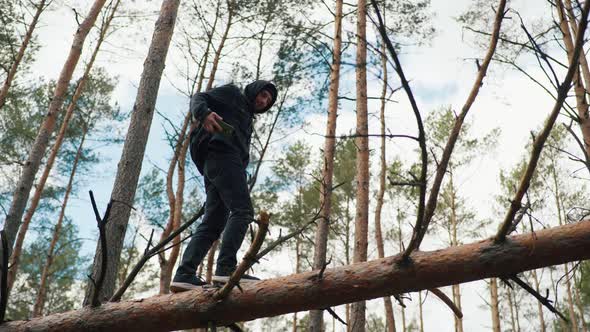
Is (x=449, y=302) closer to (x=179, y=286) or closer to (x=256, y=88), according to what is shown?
(x=179, y=286)

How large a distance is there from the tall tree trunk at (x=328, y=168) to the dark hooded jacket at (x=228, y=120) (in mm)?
3477

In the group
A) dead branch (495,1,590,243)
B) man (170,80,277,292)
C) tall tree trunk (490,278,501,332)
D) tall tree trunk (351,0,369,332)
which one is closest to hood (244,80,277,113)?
man (170,80,277,292)

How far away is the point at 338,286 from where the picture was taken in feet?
6.88

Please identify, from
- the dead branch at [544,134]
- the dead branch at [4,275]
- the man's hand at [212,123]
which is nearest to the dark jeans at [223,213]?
the man's hand at [212,123]

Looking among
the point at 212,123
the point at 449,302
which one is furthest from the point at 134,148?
the point at 449,302

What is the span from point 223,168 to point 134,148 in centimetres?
114

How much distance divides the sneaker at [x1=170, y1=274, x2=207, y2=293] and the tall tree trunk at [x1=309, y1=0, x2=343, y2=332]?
3950mm

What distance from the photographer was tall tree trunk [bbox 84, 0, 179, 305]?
136 inches

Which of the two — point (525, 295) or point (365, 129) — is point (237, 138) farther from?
point (525, 295)

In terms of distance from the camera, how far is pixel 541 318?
2352 centimetres

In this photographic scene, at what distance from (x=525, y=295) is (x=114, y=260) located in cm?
2737

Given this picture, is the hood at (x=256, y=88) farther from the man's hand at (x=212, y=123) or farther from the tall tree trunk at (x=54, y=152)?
the tall tree trunk at (x=54, y=152)

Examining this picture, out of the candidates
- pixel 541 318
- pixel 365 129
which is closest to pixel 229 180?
pixel 365 129

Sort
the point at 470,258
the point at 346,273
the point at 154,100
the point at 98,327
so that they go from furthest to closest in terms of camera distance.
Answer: the point at 154,100
the point at 98,327
the point at 346,273
the point at 470,258
